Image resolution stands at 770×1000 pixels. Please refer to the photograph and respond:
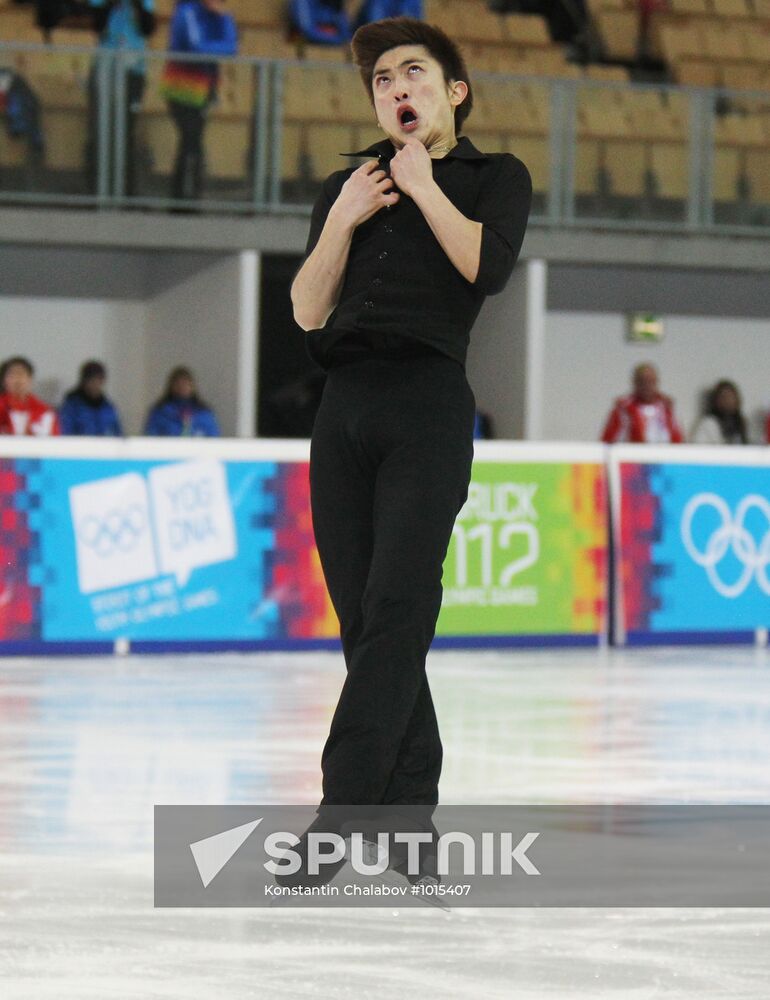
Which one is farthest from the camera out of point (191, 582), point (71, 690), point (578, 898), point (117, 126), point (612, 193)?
point (612, 193)

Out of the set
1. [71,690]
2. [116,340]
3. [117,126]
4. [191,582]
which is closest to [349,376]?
[71,690]

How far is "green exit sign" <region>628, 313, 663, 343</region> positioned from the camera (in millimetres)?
17766

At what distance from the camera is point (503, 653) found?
11.1 m

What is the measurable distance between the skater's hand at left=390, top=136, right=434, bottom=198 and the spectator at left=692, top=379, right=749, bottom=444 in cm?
1220

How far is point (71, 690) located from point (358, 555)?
4.89 m

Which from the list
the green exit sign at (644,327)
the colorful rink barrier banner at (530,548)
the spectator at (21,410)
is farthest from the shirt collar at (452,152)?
the green exit sign at (644,327)

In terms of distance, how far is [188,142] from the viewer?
1367 cm

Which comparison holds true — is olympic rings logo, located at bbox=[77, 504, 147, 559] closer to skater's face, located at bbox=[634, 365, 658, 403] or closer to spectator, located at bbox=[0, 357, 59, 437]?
spectator, located at bbox=[0, 357, 59, 437]

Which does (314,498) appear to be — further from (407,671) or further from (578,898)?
(578,898)

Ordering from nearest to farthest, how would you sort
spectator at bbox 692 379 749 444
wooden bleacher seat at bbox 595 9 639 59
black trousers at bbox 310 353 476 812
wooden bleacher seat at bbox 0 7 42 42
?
black trousers at bbox 310 353 476 812
wooden bleacher seat at bbox 0 7 42 42
spectator at bbox 692 379 749 444
wooden bleacher seat at bbox 595 9 639 59

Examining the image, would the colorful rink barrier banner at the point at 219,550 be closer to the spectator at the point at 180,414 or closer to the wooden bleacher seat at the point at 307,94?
the spectator at the point at 180,414

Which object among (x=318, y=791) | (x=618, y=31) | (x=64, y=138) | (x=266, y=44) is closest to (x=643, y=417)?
(x=618, y=31)

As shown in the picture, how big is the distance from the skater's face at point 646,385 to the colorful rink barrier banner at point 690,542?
3.41m

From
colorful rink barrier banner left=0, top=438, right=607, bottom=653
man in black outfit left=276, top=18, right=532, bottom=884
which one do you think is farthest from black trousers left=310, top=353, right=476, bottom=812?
colorful rink barrier banner left=0, top=438, right=607, bottom=653
